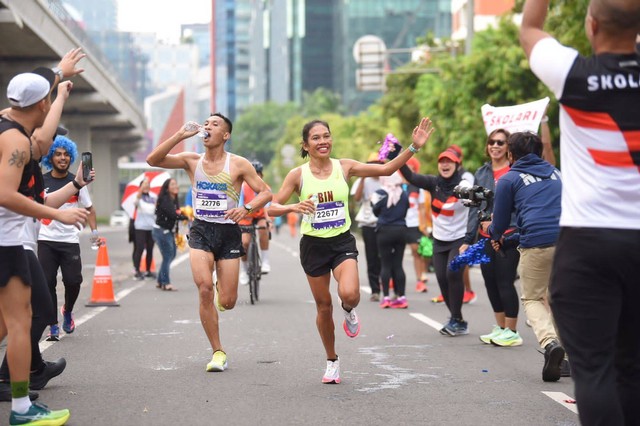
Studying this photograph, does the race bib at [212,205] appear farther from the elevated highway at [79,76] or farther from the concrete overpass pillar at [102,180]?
the concrete overpass pillar at [102,180]

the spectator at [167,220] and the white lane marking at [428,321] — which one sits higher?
the spectator at [167,220]

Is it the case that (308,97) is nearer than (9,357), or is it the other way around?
(9,357)

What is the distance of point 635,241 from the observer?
14.9 feet

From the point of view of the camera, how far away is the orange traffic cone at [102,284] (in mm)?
15031

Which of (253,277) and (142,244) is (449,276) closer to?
(253,277)

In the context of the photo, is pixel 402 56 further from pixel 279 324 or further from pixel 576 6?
pixel 279 324

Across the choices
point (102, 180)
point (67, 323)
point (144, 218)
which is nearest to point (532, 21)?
point (67, 323)

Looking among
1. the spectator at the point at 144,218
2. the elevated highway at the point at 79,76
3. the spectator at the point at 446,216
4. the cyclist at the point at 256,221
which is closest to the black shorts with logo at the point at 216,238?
the spectator at the point at 446,216

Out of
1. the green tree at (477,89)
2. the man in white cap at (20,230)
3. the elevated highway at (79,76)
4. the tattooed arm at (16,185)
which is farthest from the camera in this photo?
the elevated highway at (79,76)

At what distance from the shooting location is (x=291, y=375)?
8.87 metres

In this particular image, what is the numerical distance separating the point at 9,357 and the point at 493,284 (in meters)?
5.48

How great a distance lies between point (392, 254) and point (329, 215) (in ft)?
22.9

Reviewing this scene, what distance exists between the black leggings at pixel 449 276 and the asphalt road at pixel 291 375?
1.20 feet

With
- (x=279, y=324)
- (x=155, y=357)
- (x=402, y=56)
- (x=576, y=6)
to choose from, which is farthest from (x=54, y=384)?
(x=402, y=56)
